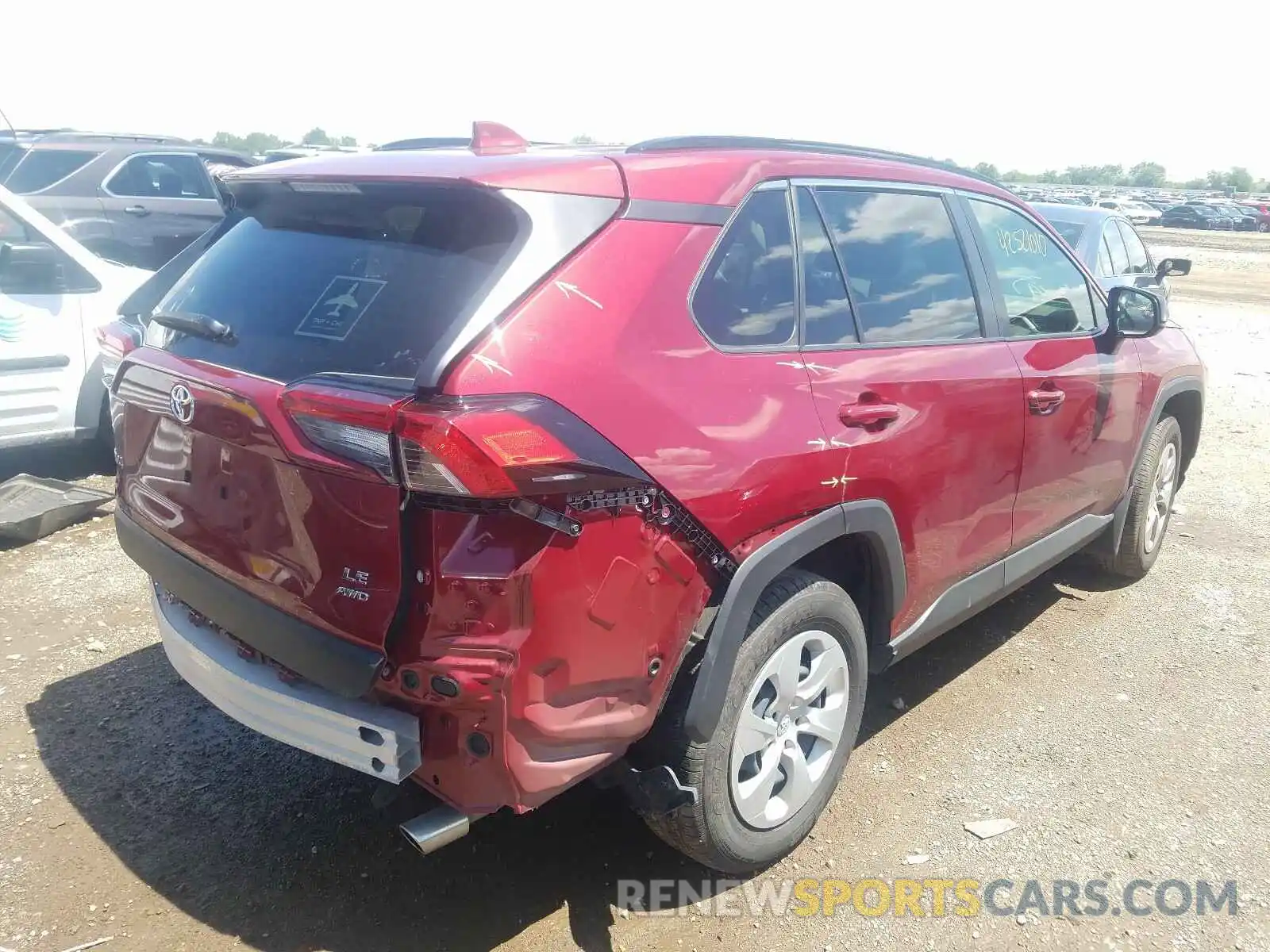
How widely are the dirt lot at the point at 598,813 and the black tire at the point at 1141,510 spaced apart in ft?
1.08

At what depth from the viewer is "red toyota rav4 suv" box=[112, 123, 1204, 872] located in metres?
1.98

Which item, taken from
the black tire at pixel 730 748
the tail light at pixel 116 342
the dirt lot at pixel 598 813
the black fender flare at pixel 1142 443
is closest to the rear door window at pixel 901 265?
the black tire at pixel 730 748

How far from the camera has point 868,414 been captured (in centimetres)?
269

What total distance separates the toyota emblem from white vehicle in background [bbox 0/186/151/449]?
328cm

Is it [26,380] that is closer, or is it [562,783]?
[562,783]

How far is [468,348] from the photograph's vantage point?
1.96 meters

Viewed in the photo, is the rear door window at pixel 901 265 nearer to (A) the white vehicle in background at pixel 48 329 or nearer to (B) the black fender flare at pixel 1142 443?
(B) the black fender flare at pixel 1142 443

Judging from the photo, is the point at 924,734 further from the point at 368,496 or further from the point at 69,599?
the point at 69,599

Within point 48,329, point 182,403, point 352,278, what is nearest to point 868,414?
point 352,278

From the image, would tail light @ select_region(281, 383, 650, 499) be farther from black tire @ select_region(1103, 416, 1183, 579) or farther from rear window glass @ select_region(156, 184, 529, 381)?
black tire @ select_region(1103, 416, 1183, 579)

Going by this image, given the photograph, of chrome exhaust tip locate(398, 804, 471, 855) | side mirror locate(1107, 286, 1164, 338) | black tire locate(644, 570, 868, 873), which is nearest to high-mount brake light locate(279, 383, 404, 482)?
chrome exhaust tip locate(398, 804, 471, 855)

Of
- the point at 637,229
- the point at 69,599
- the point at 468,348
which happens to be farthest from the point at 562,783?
the point at 69,599

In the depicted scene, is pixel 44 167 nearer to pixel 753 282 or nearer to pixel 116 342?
pixel 116 342

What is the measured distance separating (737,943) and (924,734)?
4.20 ft
